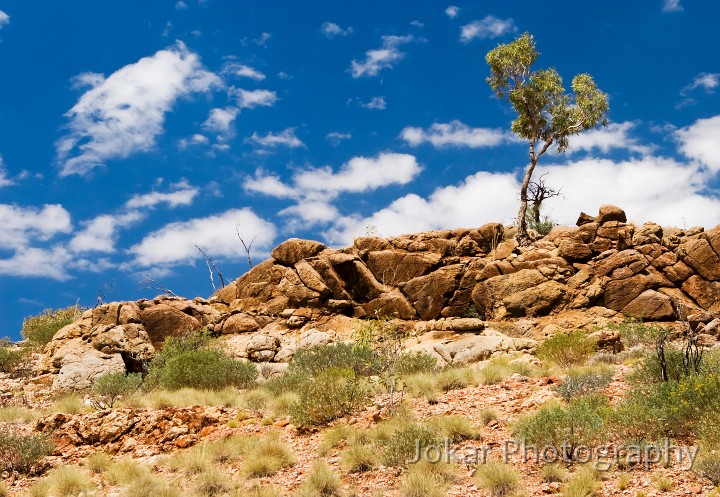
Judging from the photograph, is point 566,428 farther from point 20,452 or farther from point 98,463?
point 20,452

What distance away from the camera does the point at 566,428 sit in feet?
36.1

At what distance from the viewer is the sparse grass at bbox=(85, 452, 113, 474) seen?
13016 millimetres

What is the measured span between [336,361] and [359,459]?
31.1 ft

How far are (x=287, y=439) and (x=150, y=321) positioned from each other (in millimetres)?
18924

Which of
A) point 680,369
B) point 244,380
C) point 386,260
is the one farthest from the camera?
point 386,260

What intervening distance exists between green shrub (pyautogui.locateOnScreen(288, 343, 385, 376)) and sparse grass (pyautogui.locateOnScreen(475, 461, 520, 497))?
9.79 metres

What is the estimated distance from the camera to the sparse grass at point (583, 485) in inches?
364

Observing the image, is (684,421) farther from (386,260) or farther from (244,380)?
(386,260)

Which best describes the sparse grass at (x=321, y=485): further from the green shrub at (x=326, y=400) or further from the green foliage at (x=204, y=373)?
the green foliage at (x=204, y=373)

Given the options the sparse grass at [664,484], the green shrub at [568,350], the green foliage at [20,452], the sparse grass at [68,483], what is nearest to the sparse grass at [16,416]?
the green foliage at [20,452]

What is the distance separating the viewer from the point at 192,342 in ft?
88.9

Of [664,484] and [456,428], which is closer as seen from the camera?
[664,484]

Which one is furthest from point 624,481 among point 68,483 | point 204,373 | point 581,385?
point 204,373

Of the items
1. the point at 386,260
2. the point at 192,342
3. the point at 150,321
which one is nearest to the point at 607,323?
the point at 386,260
